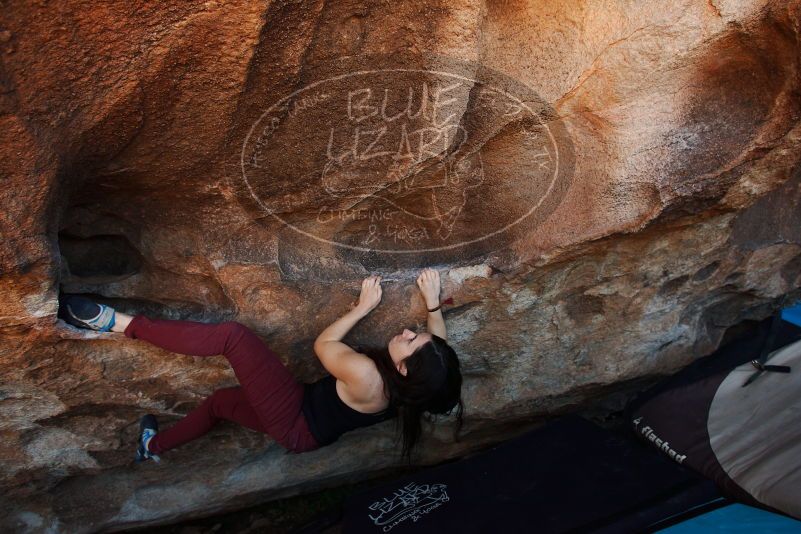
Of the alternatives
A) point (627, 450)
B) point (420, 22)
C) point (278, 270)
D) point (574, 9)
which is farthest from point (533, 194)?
point (627, 450)

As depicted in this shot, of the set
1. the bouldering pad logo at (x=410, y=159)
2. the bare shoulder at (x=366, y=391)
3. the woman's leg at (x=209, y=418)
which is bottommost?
the woman's leg at (x=209, y=418)

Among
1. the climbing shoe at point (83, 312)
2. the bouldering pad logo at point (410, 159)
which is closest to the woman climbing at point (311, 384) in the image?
the climbing shoe at point (83, 312)

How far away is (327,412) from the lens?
1874mm

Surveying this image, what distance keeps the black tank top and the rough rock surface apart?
0.38 ft

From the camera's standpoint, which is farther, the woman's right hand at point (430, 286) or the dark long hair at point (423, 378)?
the woman's right hand at point (430, 286)

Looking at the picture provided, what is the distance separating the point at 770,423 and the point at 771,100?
981 millimetres

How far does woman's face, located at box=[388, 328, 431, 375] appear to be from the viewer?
5.81 ft

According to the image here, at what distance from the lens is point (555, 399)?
7.72ft

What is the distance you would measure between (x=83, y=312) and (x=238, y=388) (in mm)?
488

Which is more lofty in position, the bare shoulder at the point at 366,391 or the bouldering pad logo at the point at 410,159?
the bouldering pad logo at the point at 410,159

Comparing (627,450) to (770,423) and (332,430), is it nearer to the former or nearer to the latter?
(770,423)

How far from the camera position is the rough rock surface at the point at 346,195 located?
1346 millimetres

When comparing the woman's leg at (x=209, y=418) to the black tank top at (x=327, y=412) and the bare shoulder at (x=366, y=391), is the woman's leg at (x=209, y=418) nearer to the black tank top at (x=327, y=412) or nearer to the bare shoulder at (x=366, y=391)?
the black tank top at (x=327, y=412)

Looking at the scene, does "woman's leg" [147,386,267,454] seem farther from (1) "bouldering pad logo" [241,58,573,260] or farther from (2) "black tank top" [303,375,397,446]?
(1) "bouldering pad logo" [241,58,573,260]
